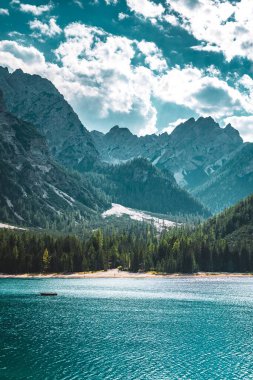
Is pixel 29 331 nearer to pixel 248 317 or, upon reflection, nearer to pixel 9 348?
pixel 9 348

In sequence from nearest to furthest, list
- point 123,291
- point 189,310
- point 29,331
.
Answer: point 29,331 < point 189,310 < point 123,291

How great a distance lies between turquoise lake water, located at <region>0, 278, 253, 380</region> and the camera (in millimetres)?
62531

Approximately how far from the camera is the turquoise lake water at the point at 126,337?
6253 cm

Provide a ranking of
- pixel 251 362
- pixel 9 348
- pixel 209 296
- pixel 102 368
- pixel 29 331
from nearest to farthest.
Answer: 1. pixel 102 368
2. pixel 251 362
3. pixel 9 348
4. pixel 29 331
5. pixel 209 296

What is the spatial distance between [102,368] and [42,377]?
31.1 feet

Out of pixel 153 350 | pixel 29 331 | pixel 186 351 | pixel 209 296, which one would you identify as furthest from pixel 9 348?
pixel 209 296

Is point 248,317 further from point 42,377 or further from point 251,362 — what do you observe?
point 42,377

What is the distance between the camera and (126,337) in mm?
85062

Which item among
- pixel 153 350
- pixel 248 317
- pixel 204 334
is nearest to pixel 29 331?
pixel 153 350

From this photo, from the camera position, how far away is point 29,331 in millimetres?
88812

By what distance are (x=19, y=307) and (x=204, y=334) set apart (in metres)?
57.0

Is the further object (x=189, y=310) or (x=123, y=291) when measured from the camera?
(x=123, y=291)

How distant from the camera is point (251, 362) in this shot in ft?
222

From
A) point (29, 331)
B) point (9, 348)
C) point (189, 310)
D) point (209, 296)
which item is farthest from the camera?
point (209, 296)
